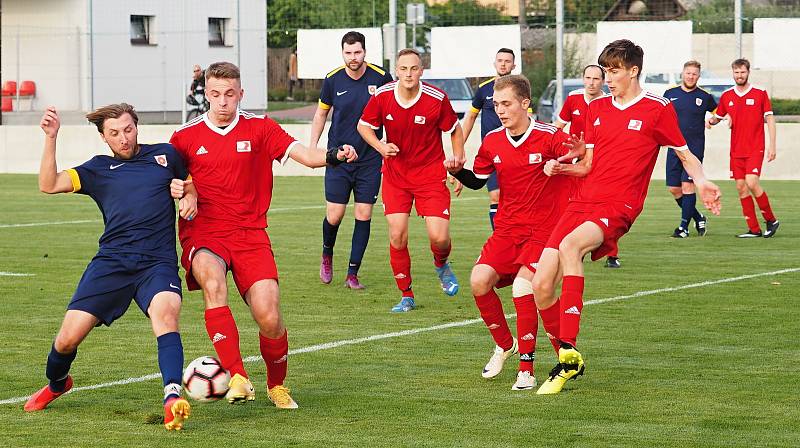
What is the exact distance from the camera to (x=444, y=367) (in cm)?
814

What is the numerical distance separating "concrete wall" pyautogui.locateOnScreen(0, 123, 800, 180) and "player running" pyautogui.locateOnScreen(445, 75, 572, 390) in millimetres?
17768

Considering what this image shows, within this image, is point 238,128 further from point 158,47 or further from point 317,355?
point 158,47

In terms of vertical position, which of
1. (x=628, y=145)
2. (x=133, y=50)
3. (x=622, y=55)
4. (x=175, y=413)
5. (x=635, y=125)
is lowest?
(x=175, y=413)

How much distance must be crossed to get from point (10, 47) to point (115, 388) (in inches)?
1219

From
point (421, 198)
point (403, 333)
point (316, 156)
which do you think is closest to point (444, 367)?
point (403, 333)

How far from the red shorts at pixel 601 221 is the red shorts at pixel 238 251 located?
5.46 ft

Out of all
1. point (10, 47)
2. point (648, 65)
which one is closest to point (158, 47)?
point (10, 47)

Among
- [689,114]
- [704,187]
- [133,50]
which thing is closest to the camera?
[704,187]

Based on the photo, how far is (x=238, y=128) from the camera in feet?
24.0

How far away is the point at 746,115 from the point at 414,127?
7905mm

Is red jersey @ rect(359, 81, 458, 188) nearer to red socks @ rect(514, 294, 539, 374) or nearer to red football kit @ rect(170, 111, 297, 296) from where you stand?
red socks @ rect(514, 294, 539, 374)

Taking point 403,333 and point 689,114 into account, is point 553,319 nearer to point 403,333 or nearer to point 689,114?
point 403,333

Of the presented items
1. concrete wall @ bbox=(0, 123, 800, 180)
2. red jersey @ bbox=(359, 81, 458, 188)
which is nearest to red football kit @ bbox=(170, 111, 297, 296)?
red jersey @ bbox=(359, 81, 458, 188)

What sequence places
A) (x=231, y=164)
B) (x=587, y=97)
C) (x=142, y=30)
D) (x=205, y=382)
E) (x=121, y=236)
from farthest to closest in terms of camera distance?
(x=142, y=30), (x=587, y=97), (x=231, y=164), (x=121, y=236), (x=205, y=382)
